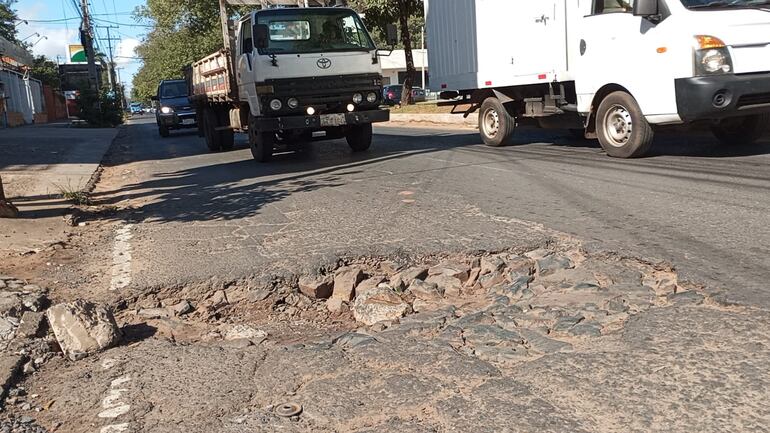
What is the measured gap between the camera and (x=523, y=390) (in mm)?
2600

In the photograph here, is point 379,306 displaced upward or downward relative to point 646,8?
downward

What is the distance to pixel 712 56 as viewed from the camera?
721 centimetres

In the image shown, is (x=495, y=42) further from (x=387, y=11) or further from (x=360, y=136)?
(x=387, y=11)

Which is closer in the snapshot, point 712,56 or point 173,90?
point 712,56

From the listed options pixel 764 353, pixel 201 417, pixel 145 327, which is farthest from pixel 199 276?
pixel 764 353

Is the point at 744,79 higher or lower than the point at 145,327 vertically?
higher

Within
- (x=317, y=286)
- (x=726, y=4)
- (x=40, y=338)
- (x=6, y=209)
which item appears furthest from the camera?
(x=726, y=4)

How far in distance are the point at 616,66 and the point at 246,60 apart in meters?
5.75

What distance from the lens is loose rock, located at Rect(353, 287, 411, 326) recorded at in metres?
3.76

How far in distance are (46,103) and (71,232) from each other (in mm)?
48735

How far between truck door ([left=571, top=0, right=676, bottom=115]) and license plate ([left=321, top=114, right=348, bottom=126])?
371 centimetres

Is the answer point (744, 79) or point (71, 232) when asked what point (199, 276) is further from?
point (744, 79)

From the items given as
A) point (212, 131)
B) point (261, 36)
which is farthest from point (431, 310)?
point (212, 131)

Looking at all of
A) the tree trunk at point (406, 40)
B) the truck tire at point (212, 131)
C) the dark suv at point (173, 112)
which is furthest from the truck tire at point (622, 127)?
the tree trunk at point (406, 40)
